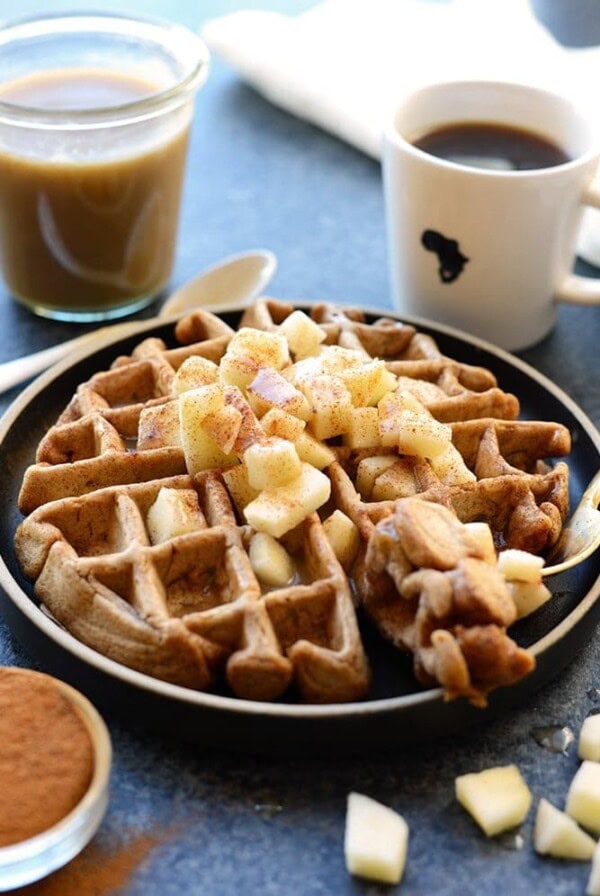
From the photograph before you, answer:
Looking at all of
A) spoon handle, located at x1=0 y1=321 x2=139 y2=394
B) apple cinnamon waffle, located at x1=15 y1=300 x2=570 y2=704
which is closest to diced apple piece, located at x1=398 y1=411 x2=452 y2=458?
apple cinnamon waffle, located at x1=15 y1=300 x2=570 y2=704

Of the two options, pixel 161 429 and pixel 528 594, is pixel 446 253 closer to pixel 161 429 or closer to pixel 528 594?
pixel 161 429

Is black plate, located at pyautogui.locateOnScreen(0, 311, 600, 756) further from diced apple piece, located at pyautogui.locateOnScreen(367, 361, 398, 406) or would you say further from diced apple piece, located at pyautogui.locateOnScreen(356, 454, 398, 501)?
diced apple piece, located at pyautogui.locateOnScreen(367, 361, 398, 406)

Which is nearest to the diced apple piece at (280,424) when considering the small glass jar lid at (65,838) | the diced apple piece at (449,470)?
the diced apple piece at (449,470)

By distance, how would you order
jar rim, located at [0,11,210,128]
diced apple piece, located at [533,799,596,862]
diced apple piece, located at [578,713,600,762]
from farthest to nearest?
jar rim, located at [0,11,210,128] < diced apple piece, located at [578,713,600,762] < diced apple piece, located at [533,799,596,862]

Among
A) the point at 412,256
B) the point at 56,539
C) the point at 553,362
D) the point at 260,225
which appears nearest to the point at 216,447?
the point at 56,539

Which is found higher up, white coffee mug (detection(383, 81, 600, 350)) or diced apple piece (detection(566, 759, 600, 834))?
white coffee mug (detection(383, 81, 600, 350))

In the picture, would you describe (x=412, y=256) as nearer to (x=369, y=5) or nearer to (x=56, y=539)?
(x=56, y=539)

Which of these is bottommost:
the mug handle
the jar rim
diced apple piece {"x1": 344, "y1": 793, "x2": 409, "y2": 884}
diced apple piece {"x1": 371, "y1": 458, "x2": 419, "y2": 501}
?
→ diced apple piece {"x1": 344, "y1": 793, "x2": 409, "y2": 884}
